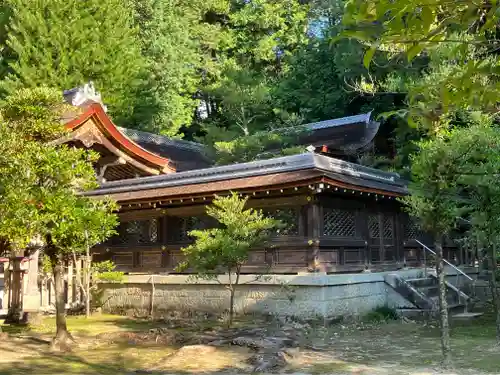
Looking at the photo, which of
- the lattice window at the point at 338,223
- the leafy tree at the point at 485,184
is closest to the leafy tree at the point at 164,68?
the lattice window at the point at 338,223

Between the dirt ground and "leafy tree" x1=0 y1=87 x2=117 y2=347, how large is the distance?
3.42 ft

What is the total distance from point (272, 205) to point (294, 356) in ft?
19.0

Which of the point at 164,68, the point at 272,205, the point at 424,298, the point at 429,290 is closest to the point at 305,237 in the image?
the point at 272,205

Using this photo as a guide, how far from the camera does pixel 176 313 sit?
1588 cm

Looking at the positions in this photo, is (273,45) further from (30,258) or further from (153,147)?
(30,258)

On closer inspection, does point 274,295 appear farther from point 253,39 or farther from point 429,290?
point 253,39

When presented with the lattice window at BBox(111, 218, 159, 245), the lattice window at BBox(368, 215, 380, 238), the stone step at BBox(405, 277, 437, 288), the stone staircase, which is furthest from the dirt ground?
the lattice window at BBox(111, 218, 159, 245)

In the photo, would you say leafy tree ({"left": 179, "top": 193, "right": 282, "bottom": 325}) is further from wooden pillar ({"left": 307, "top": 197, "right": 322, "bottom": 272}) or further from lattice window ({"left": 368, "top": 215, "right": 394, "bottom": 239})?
lattice window ({"left": 368, "top": 215, "right": 394, "bottom": 239})

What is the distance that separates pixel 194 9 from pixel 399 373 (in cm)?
3563

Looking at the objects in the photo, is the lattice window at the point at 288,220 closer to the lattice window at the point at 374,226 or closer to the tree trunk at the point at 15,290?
the lattice window at the point at 374,226

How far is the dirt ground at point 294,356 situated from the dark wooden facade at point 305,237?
2.09 meters

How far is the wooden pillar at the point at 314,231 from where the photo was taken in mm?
13930

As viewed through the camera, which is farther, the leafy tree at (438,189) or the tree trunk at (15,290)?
the tree trunk at (15,290)

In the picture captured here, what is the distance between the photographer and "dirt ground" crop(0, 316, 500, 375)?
8625 mm
